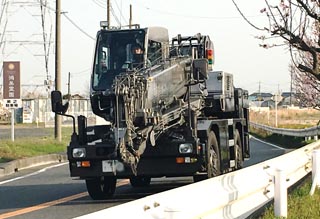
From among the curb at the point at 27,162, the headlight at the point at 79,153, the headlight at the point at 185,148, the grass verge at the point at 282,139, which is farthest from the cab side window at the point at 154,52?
the grass verge at the point at 282,139

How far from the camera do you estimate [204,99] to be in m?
15.5

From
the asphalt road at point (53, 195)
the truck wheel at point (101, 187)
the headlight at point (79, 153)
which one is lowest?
the asphalt road at point (53, 195)

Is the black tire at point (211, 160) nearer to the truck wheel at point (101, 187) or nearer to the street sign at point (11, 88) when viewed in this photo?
the truck wheel at point (101, 187)

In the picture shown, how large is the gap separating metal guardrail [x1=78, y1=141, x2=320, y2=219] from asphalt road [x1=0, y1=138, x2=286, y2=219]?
3388 millimetres

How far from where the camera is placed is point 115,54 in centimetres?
1430

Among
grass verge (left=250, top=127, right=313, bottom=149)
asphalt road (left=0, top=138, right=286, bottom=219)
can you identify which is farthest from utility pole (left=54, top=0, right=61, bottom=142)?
grass verge (left=250, top=127, right=313, bottom=149)

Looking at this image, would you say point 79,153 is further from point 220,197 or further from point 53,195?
point 220,197

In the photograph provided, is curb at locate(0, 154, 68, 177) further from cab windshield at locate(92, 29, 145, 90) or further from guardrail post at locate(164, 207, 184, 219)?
guardrail post at locate(164, 207, 184, 219)

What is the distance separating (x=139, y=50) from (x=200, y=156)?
8.52ft

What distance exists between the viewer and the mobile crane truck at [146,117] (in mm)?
12445

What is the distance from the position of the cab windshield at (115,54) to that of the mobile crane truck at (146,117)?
20 millimetres

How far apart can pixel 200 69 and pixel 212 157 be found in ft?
5.99

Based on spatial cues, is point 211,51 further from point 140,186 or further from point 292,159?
point 292,159

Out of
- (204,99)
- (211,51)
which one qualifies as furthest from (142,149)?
(211,51)
